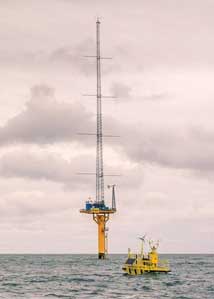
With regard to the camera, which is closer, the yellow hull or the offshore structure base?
the yellow hull

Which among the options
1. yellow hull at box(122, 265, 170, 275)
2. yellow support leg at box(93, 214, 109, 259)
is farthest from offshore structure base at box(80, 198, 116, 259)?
yellow hull at box(122, 265, 170, 275)

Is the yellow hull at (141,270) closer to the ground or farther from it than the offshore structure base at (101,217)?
closer to the ground

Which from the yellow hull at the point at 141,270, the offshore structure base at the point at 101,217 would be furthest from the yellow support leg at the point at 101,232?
the yellow hull at the point at 141,270

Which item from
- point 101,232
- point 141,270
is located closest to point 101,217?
point 101,232

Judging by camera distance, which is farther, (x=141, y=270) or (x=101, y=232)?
(x=101, y=232)

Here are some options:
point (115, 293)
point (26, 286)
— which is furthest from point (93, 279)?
point (115, 293)

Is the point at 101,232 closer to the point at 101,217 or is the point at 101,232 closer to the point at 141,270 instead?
the point at 101,217

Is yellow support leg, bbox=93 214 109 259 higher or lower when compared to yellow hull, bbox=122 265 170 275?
higher

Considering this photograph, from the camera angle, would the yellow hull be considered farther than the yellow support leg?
No

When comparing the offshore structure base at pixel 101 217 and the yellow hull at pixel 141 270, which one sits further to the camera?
the offshore structure base at pixel 101 217

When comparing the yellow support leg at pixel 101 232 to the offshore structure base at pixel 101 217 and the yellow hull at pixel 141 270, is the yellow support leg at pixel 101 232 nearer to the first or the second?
the offshore structure base at pixel 101 217

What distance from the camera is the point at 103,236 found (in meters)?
193

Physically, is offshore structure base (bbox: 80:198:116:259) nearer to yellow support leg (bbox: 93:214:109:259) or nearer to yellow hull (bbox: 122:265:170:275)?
yellow support leg (bbox: 93:214:109:259)

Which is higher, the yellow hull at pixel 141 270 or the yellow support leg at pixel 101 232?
the yellow support leg at pixel 101 232
